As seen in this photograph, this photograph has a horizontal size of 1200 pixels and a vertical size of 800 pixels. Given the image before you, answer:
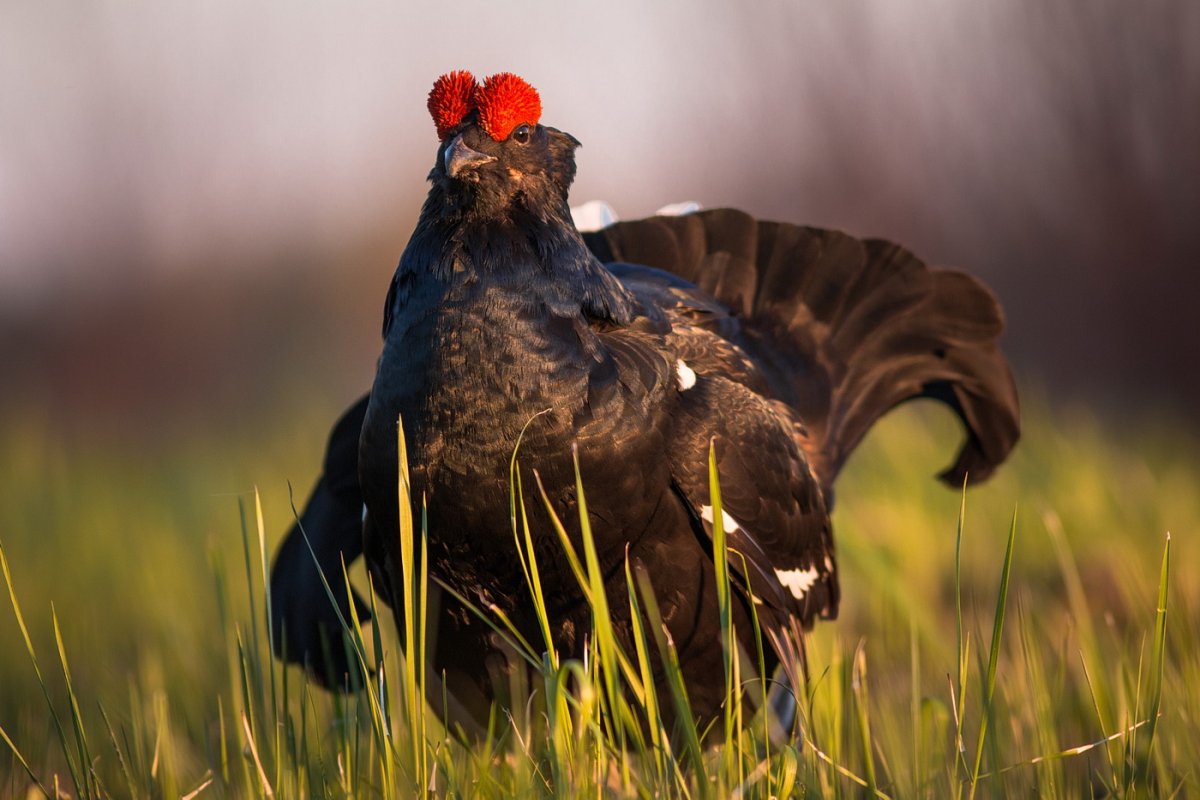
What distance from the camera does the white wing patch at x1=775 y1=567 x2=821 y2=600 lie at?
3309mm

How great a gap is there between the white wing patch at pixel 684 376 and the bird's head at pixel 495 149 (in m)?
0.48

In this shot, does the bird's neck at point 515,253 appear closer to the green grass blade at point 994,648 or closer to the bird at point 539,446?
the bird at point 539,446

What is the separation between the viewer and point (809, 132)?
788cm

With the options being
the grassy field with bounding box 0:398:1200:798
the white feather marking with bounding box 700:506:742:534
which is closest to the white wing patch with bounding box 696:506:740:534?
the white feather marking with bounding box 700:506:742:534

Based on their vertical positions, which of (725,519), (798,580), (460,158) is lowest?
(798,580)

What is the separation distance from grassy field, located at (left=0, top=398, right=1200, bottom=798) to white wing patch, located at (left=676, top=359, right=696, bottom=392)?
0.52m

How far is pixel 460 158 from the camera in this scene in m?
2.70

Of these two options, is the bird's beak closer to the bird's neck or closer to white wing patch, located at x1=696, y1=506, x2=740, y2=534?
the bird's neck

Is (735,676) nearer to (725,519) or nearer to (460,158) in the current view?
(725,519)

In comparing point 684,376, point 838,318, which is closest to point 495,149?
point 684,376

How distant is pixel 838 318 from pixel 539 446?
185 centimetres

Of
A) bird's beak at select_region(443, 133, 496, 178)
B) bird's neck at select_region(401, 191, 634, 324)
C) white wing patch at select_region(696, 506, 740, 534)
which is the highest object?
bird's beak at select_region(443, 133, 496, 178)

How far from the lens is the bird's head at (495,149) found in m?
2.76

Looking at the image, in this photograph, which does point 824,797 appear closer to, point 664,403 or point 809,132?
point 664,403
